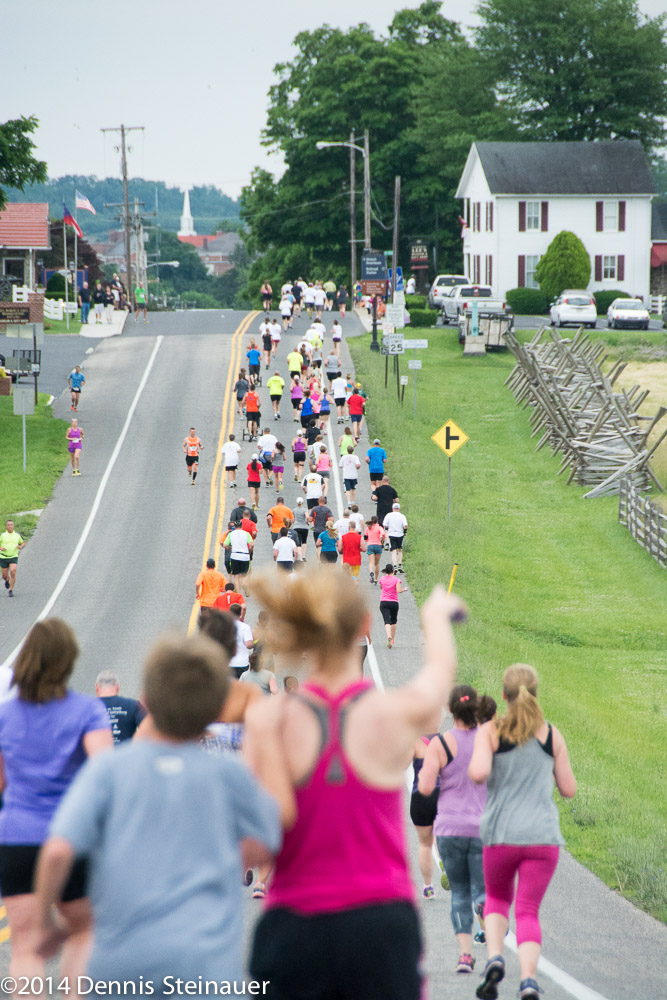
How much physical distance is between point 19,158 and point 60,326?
25.0m

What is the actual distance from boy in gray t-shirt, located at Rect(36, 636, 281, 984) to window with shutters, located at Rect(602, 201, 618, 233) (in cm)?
7293

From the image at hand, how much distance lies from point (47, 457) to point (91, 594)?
13.1 m

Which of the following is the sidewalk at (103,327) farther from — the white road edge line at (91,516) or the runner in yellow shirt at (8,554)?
the runner in yellow shirt at (8,554)

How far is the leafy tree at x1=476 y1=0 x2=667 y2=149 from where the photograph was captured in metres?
80.7

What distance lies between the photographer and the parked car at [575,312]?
57.8m

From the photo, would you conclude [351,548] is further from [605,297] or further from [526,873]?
[605,297]

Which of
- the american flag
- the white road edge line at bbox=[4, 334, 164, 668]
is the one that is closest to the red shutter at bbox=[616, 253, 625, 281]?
the american flag

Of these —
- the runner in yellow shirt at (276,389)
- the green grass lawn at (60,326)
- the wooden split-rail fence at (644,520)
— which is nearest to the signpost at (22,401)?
the runner in yellow shirt at (276,389)

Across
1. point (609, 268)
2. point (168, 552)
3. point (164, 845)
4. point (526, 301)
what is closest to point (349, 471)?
point (168, 552)

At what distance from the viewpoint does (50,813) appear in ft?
17.7

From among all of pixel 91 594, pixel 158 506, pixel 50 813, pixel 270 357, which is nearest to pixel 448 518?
pixel 158 506

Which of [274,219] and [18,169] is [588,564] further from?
[274,219]

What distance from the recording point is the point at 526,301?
67.3 m

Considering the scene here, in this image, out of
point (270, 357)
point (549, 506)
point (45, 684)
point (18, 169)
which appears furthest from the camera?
point (270, 357)
